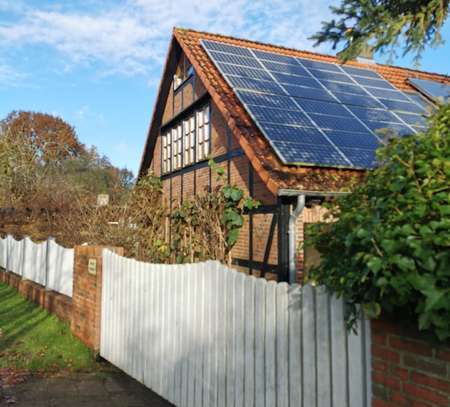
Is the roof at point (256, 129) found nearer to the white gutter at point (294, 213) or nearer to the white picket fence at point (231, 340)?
the white gutter at point (294, 213)

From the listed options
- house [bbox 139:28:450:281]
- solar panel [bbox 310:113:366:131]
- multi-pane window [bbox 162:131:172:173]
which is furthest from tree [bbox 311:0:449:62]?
multi-pane window [bbox 162:131:172:173]

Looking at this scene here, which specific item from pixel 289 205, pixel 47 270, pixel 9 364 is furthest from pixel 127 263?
pixel 47 270

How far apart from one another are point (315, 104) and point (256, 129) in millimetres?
2119

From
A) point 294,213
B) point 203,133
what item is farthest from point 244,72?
point 294,213

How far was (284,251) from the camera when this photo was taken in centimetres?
859

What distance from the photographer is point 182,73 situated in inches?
579

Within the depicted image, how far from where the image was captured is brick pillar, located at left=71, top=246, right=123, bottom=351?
7.17 metres

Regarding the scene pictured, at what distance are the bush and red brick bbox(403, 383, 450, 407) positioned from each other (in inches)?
14.3

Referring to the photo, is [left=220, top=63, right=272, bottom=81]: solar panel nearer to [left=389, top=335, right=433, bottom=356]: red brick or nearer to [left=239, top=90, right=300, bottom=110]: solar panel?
[left=239, top=90, right=300, bottom=110]: solar panel

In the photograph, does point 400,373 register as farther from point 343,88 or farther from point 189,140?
point 189,140

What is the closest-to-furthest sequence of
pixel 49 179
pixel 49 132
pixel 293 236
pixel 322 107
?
pixel 293 236 → pixel 322 107 → pixel 49 179 → pixel 49 132

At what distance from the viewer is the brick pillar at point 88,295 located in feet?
23.5

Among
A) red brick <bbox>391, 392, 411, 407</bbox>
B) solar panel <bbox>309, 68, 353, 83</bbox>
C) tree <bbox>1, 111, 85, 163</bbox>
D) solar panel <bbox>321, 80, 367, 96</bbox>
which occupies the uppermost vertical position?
tree <bbox>1, 111, 85, 163</bbox>

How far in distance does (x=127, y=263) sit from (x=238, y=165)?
463 cm
